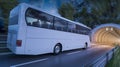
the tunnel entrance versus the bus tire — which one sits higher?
the tunnel entrance

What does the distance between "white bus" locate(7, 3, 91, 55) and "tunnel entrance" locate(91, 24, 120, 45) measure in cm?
1572

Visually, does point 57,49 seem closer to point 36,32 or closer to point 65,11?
point 36,32

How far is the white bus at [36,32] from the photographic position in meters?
9.91

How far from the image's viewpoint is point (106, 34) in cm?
3722

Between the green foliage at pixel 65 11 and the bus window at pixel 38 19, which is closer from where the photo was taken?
the bus window at pixel 38 19

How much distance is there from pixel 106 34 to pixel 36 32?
28.5 m

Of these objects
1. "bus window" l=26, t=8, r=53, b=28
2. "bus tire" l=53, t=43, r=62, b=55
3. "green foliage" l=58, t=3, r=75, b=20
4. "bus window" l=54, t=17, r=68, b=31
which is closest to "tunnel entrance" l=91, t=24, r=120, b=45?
"green foliage" l=58, t=3, r=75, b=20

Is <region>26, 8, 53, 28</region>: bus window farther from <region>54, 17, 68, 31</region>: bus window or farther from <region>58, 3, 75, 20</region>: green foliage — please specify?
<region>58, 3, 75, 20</region>: green foliage

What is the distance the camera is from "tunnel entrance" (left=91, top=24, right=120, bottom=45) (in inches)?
1187

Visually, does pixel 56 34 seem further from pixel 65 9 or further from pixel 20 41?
pixel 65 9

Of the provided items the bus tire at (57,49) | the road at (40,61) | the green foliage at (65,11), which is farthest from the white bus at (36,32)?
the green foliage at (65,11)

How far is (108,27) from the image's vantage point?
30484 millimetres

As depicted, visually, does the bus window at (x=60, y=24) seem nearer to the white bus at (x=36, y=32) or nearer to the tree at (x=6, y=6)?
the white bus at (x=36, y=32)

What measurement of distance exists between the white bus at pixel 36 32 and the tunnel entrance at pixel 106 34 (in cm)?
1572
